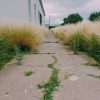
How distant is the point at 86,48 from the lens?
4617 millimetres

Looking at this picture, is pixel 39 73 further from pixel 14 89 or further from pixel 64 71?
pixel 14 89

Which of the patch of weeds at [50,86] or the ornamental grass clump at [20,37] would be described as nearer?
the patch of weeds at [50,86]

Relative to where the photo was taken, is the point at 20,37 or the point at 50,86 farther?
the point at 20,37

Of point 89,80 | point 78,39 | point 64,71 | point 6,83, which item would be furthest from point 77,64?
point 78,39

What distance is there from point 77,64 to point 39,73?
2.40 feet

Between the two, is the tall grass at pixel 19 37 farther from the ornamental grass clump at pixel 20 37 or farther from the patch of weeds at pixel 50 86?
the patch of weeds at pixel 50 86

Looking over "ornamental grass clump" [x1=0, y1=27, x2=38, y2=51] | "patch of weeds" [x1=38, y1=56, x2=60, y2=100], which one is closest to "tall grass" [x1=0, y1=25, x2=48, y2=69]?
"ornamental grass clump" [x1=0, y1=27, x2=38, y2=51]

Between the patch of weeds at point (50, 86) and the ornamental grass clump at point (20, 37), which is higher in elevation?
the ornamental grass clump at point (20, 37)

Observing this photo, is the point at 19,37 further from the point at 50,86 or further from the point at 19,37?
the point at 50,86

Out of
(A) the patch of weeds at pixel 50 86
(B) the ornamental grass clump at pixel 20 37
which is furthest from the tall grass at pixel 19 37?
(A) the patch of weeds at pixel 50 86

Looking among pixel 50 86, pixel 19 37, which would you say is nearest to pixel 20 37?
pixel 19 37

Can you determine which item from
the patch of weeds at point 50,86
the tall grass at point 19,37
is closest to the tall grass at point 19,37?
the tall grass at point 19,37

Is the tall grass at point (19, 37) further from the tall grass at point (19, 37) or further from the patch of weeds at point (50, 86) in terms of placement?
the patch of weeds at point (50, 86)

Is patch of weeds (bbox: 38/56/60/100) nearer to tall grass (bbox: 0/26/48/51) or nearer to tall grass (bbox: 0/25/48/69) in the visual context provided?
tall grass (bbox: 0/25/48/69)
